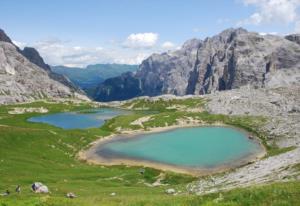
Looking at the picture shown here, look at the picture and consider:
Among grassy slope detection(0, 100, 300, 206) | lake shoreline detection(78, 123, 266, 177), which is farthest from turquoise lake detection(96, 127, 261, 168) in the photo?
grassy slope detection(0, 100, 300, 206)

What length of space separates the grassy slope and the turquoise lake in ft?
45.6

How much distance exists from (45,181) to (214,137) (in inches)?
3853

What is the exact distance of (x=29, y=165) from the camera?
93.6m

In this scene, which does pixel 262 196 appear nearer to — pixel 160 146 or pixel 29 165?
pixel 29 165

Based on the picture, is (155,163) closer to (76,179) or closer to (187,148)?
(187,148)

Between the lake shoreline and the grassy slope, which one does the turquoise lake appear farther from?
the grassy slope

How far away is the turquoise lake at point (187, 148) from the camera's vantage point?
121375 millimetres

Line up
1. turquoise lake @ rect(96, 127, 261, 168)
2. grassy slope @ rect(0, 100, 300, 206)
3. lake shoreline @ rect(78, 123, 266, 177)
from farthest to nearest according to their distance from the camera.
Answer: turquoise lake @ rect(96, 127, 261, 168), lake shoreline @ rect(78, 123, 266, 177), grassy slope @ rect(0, 100, 300, 206)

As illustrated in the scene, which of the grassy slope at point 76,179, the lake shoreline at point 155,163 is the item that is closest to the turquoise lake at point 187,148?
the lake shoreline at point 155,163

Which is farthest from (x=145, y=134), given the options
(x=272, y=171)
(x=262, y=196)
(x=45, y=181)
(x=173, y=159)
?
(x=262, y=196)

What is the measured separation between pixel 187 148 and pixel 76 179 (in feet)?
205

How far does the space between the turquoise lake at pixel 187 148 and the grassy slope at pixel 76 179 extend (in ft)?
45.6

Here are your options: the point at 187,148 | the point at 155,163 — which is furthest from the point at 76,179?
the point at 187,148

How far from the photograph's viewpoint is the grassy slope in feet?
98.6
